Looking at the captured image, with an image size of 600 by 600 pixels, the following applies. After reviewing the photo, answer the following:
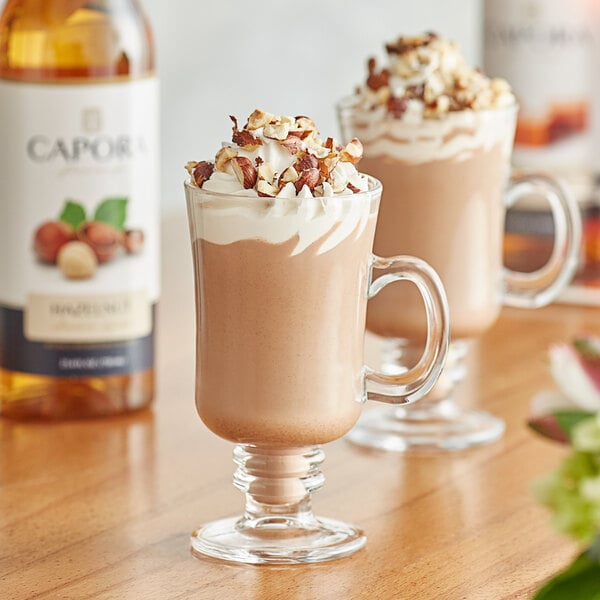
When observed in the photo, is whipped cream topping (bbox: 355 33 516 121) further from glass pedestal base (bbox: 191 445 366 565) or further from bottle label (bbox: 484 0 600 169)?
bottle label (bbox: 484 0 600 169)

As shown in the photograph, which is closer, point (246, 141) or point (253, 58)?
point (246, 141)

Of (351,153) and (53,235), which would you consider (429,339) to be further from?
(53,235)

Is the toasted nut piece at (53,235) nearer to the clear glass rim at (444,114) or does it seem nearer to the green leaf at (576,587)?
the clear glass rim at (444,114)

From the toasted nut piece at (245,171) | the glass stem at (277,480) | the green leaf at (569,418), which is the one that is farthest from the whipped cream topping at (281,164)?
the green leaf at (569,418)

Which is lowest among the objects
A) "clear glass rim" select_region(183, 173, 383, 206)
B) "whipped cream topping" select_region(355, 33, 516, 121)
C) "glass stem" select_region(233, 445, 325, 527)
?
"glass stem" select_region(233, 445, 325, 527)

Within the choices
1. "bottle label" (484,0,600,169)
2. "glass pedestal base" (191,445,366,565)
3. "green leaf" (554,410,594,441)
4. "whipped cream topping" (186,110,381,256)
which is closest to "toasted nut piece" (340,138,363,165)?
"whipped cream topping" (186,110,381,256)

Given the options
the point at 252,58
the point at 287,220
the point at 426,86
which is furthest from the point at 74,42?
the point at 252,58
